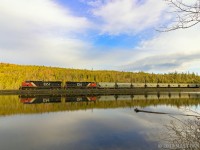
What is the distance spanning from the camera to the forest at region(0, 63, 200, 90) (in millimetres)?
101812

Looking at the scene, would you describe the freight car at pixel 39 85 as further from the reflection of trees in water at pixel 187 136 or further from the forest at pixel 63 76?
the reflection of trees in water at pixel 187 136

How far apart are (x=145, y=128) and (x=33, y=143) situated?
36.8ft

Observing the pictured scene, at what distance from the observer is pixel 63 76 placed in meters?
135

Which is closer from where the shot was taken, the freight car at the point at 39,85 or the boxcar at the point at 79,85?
the freight car at the point at 39,85

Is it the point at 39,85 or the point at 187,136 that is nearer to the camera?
the point at 187,136

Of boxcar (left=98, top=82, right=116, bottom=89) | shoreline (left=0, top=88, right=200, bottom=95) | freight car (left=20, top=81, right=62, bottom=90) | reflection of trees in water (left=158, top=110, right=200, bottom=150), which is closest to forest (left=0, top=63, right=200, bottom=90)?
freight car (left=20, top=81, right=62, bottom=90)

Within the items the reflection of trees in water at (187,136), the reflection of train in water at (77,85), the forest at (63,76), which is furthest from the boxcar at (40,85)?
the reflection of trees in water at (187,136)

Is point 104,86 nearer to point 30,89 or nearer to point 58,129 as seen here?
point 30,89

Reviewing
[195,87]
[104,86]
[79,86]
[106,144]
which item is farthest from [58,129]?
[195,87]

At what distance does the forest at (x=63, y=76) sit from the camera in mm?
101812

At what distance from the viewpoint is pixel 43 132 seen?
24.8 meters

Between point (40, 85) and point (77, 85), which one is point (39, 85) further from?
point (77, 85)

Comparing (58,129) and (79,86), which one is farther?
(79,86)

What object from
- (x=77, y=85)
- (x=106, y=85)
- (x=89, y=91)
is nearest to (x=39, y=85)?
(x=77, y=85)
